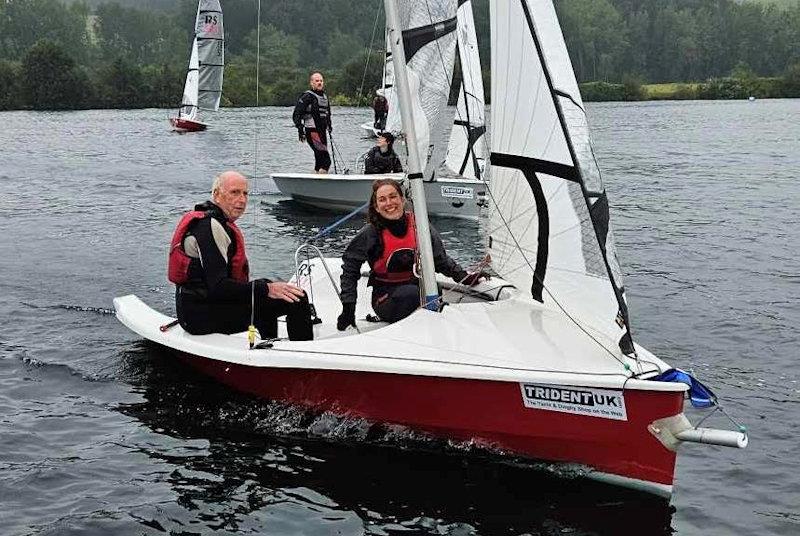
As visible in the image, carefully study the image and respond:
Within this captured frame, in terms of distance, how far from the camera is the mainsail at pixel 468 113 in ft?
53.1

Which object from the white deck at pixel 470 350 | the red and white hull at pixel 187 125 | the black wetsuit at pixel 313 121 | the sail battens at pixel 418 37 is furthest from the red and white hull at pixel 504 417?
the red and white hull at pixel 187 125

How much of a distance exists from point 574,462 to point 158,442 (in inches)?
112

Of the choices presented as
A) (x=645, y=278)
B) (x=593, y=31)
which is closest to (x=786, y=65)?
(x=593, y=31)

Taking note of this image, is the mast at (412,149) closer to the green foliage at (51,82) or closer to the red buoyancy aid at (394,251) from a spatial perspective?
the red buoyancy aid at (394,251)

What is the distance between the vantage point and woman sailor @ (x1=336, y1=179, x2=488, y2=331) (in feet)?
24.1

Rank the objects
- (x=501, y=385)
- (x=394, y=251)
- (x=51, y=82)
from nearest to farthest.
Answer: (x=501, y=385), (x=394, y=251), (x=51, y=82)

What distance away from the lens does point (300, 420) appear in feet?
23.7

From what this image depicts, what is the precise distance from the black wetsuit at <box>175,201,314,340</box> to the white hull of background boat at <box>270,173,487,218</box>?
27.3ft

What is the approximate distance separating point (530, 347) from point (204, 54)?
1485 inches

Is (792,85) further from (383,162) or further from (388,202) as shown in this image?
(388,202)

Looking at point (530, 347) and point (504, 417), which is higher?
point (530, 347)

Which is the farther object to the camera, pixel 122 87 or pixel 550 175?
pixel 122 87

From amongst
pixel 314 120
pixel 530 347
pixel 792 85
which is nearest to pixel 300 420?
pixel 530 347

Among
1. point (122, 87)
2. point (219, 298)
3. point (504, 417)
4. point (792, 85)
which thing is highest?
point (792, 85)
